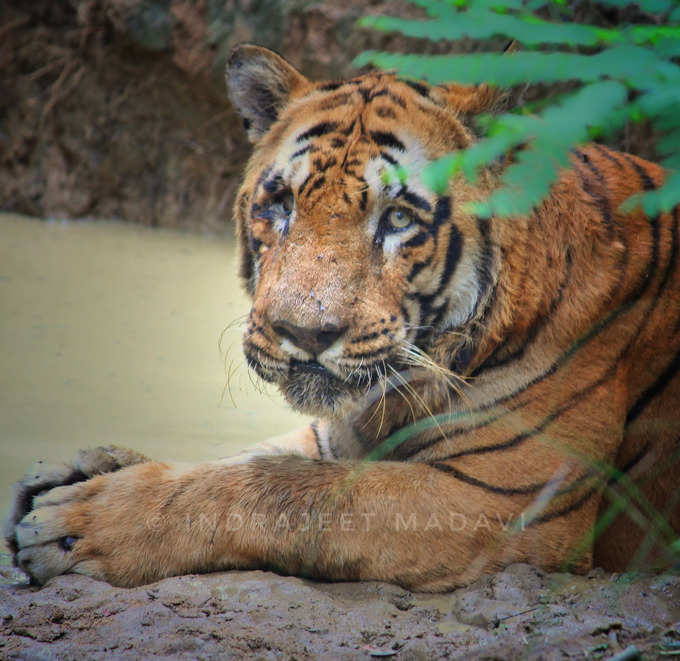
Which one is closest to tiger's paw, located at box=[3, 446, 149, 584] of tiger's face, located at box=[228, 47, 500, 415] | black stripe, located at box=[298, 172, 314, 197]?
tiger's face, located at box=[228, 47, 500, 415]

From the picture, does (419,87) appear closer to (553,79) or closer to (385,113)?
(385,113)

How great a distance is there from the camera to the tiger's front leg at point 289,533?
1.99 m

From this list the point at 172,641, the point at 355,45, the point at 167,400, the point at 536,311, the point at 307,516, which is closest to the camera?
the point at 172,641

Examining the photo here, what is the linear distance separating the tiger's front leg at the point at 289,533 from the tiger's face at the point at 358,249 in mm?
296

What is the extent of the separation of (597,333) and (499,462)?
18.0 inches

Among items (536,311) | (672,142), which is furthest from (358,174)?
(672,142)

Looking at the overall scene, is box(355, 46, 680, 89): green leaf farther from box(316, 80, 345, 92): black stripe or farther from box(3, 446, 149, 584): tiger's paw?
box(316, 80, 345, 92): black stripe

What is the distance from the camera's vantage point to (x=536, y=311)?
2.21 metres

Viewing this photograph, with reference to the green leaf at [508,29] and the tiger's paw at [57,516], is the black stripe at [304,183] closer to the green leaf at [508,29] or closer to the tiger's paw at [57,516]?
the tiger's paw at [57,516]

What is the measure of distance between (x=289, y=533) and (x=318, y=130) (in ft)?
3.82

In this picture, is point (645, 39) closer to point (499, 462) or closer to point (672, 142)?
point (672, 142)

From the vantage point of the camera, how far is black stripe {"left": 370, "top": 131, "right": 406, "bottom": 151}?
7.68 ft

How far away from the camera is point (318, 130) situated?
2447 millimetres

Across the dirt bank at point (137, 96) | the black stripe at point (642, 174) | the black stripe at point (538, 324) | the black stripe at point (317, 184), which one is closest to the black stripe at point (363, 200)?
the black stripe at point (317, 184)
